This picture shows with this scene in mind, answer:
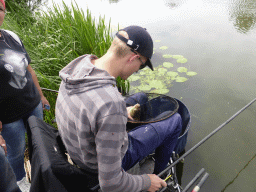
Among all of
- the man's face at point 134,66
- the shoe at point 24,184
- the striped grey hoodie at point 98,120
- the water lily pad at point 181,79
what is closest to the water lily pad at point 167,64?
the water lily pad at point 181,79

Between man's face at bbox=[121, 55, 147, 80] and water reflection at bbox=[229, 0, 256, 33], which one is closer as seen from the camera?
man's face at bbox=[121, 55, 147, 80]

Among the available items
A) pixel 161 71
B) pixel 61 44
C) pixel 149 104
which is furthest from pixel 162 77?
pixel 61 44

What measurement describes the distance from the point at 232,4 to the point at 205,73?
3944 mm

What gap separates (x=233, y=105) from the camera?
2496 mm

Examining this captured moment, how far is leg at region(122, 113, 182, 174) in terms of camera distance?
1108 mm

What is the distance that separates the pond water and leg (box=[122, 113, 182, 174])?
0.83m

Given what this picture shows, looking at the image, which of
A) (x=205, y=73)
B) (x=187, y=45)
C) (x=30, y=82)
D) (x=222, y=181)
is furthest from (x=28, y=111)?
(x=187, y=45)

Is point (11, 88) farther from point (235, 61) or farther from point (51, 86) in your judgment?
point (235, 61)

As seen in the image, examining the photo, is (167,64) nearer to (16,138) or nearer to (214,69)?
(214,69)

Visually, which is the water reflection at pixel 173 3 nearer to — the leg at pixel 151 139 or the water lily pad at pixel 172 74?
the water lily pad at pixel 172 74

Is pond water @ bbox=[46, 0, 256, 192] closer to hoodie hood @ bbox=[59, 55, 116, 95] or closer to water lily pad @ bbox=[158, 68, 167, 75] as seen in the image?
water lily pad @ bbox=[158, 68, 167, 75]

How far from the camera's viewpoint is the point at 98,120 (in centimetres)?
71

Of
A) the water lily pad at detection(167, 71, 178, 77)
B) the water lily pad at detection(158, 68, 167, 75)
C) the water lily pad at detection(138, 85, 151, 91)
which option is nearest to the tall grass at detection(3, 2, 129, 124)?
the water lily pad at detection(138, 85, 151, 91)

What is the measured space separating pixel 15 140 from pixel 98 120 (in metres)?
0.95
